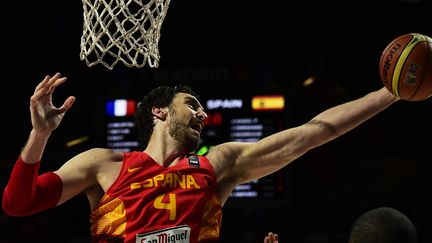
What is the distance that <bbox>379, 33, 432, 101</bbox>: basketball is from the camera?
3264 millimetres

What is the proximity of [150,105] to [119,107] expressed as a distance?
3.02 metres

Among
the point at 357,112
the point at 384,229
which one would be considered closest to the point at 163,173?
the point at 357,112

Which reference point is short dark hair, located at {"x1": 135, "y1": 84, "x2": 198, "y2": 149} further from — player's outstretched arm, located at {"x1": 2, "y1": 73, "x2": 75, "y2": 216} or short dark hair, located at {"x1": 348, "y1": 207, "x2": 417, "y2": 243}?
short dark hair, located at {"x1": 348, "y1": 207, "x2": 417, "y2": 243}

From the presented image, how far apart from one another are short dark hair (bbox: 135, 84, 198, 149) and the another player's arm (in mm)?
364

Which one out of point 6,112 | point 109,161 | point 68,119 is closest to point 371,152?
point 68,119

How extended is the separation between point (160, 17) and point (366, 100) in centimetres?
122

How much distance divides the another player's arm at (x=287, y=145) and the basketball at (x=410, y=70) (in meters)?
0.10

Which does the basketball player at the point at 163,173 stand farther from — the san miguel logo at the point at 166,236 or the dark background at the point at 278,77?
the dark background at the point at 278,77

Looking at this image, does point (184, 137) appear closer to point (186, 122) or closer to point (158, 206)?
point (186, 122)

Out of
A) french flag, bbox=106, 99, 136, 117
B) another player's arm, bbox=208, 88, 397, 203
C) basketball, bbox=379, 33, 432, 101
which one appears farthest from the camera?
french flag, bbox=106, 99, 136, 117

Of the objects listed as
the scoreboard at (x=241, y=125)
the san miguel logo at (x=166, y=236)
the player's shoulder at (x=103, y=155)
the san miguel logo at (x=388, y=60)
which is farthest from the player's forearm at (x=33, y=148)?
the scoreboard at (x=241, y=125)

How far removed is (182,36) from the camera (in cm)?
786

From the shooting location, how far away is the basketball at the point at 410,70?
3.26 metres

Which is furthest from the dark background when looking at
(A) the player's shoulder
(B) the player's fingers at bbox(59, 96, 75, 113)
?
(B) the player's fingers at bbox(59, 96, 75, 113)
